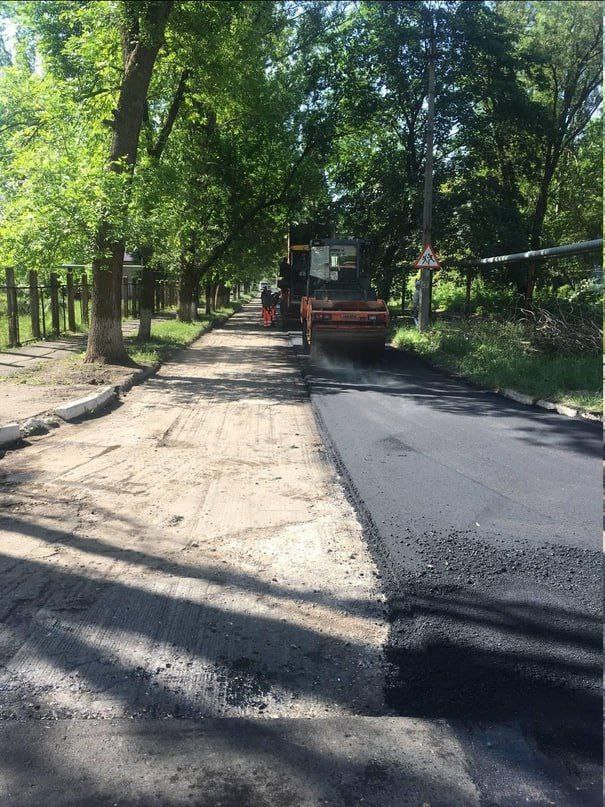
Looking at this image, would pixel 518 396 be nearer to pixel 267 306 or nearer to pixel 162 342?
pixel 162 342

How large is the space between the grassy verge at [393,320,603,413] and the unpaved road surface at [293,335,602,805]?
2.33m

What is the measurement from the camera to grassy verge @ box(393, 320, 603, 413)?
10916 mm

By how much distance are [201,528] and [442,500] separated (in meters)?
2.07

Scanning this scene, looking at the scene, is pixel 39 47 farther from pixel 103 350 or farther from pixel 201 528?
pixel 201 528

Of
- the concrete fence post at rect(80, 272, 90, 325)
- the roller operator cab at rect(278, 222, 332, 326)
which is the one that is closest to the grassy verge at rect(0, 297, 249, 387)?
the concrete fence post at rect(80, 272, 90, 325)

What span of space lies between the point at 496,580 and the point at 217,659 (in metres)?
1.82

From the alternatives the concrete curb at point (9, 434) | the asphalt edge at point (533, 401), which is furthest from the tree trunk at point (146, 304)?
the concrete curb at point (9, 434)

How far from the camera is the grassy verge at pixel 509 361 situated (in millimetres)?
10916

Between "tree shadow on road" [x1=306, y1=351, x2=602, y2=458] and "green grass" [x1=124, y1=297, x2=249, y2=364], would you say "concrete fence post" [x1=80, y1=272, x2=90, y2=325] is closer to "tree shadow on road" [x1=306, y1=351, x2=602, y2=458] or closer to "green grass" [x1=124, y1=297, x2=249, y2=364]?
"green grass" [x1=124, y1=297, x2=249, y2=364]

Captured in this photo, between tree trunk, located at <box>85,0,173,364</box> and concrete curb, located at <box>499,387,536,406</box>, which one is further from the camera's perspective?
tree trunk, located at <box>85,0,173,364</box>

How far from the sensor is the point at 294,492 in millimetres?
6000

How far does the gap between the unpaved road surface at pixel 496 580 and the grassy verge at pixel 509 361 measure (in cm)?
233

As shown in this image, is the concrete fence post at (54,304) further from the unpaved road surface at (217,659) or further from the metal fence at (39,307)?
the unpaved road surface at (217,659)

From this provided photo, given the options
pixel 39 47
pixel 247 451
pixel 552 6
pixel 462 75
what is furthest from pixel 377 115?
pixel 247 451
